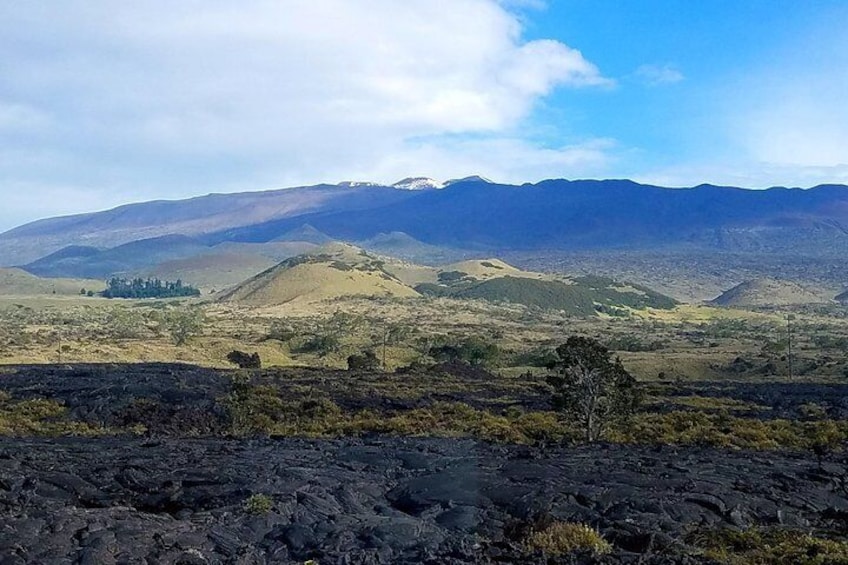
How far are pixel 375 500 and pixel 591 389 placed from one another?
14663 millimetres

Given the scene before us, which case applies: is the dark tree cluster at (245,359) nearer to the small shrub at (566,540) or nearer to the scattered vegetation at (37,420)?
the scattered vegetation at (37,420)

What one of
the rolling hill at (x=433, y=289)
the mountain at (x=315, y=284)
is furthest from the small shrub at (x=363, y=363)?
the rolling hill at (x=433, y=289)

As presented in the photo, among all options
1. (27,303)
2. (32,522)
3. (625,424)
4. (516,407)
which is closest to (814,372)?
(516,407)

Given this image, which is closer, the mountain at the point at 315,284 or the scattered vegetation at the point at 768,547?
the scattered vegetation at the point at 768,547

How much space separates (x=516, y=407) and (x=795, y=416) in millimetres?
12682

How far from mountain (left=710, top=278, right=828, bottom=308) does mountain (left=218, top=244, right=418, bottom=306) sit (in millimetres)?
68339

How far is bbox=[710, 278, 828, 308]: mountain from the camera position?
175 meters

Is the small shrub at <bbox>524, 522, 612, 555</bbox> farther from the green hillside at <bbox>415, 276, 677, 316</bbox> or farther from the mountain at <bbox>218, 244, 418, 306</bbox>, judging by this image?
the green hillside at <bbox>415, 276, 677, 316</bbox>

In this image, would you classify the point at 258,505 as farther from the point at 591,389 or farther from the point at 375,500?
the point at 591,389

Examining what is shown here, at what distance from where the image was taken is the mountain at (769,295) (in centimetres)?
17475

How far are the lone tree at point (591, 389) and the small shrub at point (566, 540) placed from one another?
15359 millimetres

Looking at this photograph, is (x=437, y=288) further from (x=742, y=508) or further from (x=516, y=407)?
(x=742, y=508)

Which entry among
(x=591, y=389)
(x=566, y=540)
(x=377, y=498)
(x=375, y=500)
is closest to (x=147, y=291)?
(x=591, y=389)

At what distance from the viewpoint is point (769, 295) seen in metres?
181
